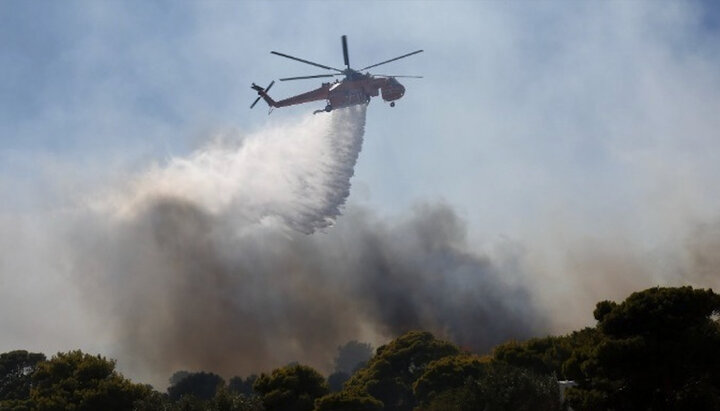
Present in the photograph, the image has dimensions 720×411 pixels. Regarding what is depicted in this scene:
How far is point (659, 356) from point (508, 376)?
23.5m

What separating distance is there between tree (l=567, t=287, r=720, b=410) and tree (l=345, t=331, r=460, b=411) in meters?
69.7

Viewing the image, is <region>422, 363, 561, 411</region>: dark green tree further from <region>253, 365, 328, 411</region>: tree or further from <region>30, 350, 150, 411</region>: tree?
<region>30, 350, 150, 411</region>: tree

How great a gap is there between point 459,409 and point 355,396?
15.1 metres

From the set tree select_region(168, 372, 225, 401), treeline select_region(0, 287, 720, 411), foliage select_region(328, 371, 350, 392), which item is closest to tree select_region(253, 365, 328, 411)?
treeline select_region(0, 287, 720, 411)

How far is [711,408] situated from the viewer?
5559cm

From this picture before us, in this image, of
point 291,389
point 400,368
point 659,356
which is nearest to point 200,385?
point 400,368

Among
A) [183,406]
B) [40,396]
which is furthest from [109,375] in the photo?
[183,406]

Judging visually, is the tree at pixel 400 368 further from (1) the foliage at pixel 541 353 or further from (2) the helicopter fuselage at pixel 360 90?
(2) the helicopter fuselage at pixel 360 90

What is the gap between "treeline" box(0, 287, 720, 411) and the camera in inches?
2297

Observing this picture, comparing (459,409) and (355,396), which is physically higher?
(355,396)

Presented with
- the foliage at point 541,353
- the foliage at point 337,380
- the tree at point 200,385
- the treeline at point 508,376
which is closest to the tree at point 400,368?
the treeline at point 508,376

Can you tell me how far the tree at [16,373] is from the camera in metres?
125

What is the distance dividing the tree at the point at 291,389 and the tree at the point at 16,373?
47.1 meters

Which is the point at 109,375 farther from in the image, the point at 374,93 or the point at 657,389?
the point at 657,389
